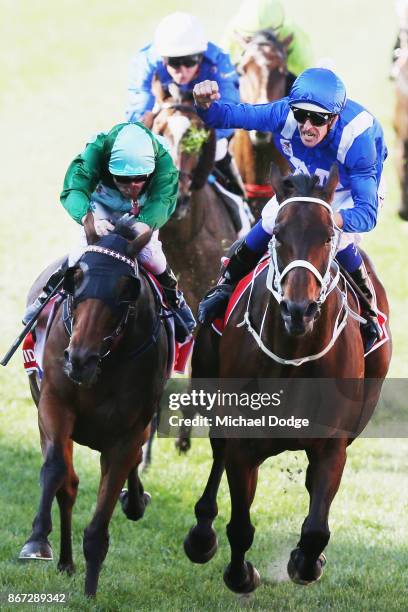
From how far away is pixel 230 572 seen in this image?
724 cm

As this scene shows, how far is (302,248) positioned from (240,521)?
5.57 ft

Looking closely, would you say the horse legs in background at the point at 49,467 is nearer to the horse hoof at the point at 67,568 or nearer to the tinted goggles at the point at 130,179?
the horse hoof at the point at 67,568

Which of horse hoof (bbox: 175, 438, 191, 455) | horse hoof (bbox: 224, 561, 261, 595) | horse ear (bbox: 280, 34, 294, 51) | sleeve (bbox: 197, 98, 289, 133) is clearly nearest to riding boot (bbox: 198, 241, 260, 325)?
sleeve (bbox: 197, 98, 289, 133)

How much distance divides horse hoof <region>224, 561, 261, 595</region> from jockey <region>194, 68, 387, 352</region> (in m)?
1.39

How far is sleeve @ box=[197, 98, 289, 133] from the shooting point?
23.9 ft

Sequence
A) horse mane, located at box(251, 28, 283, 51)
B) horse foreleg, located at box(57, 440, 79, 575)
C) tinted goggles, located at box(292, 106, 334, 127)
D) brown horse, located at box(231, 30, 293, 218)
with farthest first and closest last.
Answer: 1. horse mane, located at box(251, 28, 283, 51)
2. brown horse, located at box(231, 30, 293, 218)
3. horse foreleg, located at box(57, 440, 79, 575)
4. tinted goggles, located at box(292, 106, 334, 127)

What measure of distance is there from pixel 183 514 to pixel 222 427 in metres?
1.86

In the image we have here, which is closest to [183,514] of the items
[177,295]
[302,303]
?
[177,295]

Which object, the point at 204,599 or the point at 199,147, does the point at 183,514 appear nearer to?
the point at 204,599

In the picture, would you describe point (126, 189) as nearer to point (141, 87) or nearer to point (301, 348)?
point (301, 348)

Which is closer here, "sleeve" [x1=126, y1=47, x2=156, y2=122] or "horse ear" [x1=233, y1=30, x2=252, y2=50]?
"sleeve" [x1=126, y1=47, x2=156, y2=122]

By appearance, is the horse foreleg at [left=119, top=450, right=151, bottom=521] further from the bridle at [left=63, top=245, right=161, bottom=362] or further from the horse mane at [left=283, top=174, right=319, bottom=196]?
the horse mane at [left=283, top=174, right=319, bottom=196]

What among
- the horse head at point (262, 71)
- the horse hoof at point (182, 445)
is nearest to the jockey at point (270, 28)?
the horse head at point (262, 71)

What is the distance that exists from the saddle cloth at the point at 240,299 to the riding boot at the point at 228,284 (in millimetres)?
61
